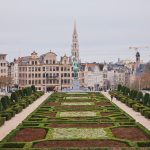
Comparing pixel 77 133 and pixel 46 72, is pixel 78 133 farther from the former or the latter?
pixel 46 72

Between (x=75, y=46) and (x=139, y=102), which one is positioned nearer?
(x=139, y=102)

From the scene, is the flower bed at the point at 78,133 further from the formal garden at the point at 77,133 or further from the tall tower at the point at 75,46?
the tall tower at the point at 75,46

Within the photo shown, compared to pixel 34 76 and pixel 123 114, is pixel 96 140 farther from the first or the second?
pixel 34 76

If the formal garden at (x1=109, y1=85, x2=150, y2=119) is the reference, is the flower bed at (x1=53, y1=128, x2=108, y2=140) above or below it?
below

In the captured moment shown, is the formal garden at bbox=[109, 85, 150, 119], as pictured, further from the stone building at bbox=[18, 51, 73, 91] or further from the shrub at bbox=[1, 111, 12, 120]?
the stone building at bbox=[18, 51, 73, 91]

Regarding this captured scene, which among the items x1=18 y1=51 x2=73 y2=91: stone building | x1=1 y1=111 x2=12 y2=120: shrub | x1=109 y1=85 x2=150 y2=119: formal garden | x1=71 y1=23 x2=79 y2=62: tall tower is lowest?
x1=1 y1=111 x2=12 y2=120: shrub

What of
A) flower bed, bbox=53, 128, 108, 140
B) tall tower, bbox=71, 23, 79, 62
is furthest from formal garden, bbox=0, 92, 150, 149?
tall tower, bbox=71, 23, 79, 62

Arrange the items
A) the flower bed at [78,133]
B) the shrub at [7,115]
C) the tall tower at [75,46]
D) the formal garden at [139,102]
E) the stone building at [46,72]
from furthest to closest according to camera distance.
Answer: the tall tower at [75,46]
the stone building at [46,72]
the formal garden at [139,102]
the shrub at [7,115]
the flower bed at [78,133]

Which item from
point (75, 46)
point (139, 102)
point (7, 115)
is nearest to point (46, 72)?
point (75, 46)

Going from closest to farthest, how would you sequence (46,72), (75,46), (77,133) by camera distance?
(77,133)
(46,72)
(75,46)

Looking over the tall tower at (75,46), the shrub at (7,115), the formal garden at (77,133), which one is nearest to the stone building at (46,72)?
the tall tower at (75,46)

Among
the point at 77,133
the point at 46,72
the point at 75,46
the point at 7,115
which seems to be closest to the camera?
the point at 77,133

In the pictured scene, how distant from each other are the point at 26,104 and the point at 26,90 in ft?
52.4

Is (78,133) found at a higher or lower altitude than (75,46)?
lower
